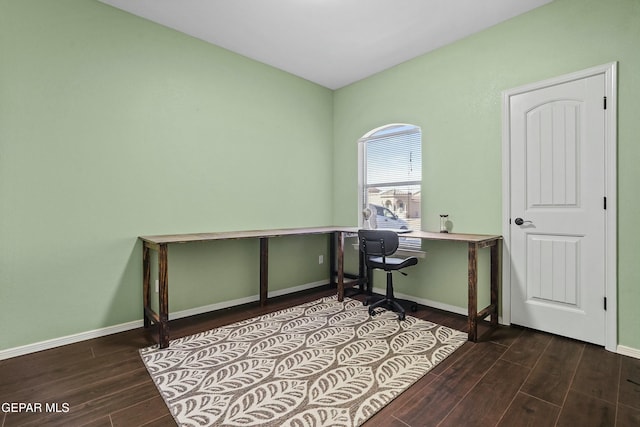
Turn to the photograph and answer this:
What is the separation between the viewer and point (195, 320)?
3100 mm

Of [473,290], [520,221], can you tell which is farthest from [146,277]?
[520,221]

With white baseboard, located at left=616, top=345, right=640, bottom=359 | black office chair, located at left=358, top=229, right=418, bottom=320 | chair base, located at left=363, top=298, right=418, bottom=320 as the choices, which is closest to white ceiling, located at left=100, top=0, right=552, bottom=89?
black office chair, located at left=358, top=229, right=418, bottom=320

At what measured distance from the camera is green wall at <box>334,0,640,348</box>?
7.57 feet

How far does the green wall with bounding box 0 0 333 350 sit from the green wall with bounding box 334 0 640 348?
1.61m

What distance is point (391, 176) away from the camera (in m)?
4.02

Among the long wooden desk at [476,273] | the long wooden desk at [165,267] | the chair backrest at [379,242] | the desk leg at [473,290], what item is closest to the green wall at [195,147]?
the long wooden desk at [165,267]

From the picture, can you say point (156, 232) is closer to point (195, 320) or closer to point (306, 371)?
point (195, 320)

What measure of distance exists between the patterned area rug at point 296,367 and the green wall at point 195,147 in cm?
81

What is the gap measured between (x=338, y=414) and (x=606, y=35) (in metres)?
3.35

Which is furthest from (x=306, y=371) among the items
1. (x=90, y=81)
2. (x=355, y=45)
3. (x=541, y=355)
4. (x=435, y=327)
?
(x=355, y=45)

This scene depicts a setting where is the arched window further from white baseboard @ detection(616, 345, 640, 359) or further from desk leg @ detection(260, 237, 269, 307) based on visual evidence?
white baseboard @ detection(616, 345, 640, 359)

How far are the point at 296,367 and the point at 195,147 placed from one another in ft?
7.86

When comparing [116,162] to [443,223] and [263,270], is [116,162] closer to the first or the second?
[263,270]

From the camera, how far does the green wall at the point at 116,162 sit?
2.36m
